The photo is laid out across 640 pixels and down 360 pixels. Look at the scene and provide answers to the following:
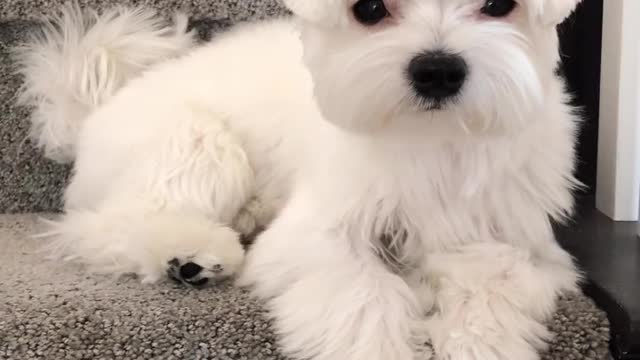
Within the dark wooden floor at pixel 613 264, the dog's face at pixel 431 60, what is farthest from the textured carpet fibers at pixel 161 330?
the dog's face at pixel 431 60

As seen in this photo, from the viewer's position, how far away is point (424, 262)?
1224mm

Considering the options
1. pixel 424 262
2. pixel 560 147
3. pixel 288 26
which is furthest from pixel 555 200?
pixel 288 26

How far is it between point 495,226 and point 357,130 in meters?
0.24

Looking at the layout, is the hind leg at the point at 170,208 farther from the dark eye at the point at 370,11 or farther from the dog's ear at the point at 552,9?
the dog's ear at the point at 552,9

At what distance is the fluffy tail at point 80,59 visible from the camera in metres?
1.62

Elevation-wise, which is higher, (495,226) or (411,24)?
(411,24)

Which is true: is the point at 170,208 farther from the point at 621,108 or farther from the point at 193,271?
the point at 621,108

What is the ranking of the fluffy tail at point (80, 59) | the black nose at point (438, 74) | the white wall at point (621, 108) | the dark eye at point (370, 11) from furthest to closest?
the fluffy tail at point (80, 59) → the white wall at point (621, 108) → the dark eye at point (370, 11) → the black nose at point (438, 74)

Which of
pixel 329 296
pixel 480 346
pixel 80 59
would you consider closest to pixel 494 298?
pixel 480 346

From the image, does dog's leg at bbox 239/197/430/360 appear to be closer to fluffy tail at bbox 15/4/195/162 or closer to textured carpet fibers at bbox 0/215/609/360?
textured carpet fibers at bbox 0/215/609/360

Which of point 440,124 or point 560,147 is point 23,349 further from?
point 560,147

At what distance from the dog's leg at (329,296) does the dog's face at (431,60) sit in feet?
0.56

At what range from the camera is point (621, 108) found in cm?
141

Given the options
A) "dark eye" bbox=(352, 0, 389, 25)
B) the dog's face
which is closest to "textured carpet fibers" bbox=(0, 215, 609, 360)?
the dog's face
